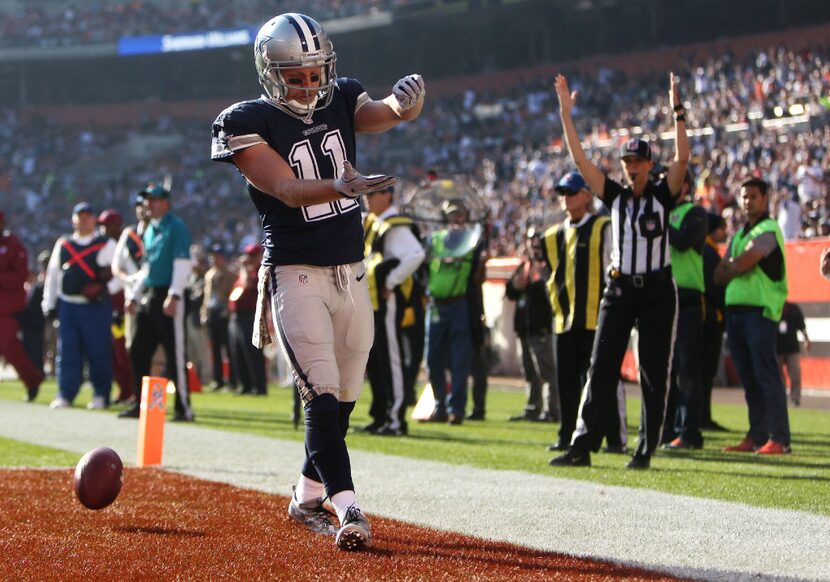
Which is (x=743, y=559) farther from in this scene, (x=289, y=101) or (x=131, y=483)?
(x=131, y=483)

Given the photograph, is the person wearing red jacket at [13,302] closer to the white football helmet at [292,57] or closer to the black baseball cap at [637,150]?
the black baseball cap at [637,150]

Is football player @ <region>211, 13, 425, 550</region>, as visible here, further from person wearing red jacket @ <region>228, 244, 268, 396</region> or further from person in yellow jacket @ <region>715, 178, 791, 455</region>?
person wearing red jacket @ <region>228, 244, 268, 396</region>

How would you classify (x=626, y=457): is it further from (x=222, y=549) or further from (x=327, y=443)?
(x=222, y=549)

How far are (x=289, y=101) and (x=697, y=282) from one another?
452cm

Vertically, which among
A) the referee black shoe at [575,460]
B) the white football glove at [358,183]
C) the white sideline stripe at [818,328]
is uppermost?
the white football glove at [358,183]

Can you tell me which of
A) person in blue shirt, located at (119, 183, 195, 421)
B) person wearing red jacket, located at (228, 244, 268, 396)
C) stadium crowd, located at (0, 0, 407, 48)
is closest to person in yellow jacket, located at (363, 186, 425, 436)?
person in blue shirt, located at (119, 183, 195, 421)

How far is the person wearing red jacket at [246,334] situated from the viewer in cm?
1705

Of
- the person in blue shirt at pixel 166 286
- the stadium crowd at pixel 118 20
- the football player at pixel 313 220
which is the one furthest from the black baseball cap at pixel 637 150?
the stadium crowd at pixel 118 20

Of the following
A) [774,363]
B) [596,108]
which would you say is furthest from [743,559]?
[596,108]

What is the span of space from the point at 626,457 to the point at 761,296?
138cm

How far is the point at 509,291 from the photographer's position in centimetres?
1270

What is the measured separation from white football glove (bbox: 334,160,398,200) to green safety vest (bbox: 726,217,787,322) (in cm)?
463

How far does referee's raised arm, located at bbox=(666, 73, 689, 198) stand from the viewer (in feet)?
23.9

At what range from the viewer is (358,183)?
453 cm
